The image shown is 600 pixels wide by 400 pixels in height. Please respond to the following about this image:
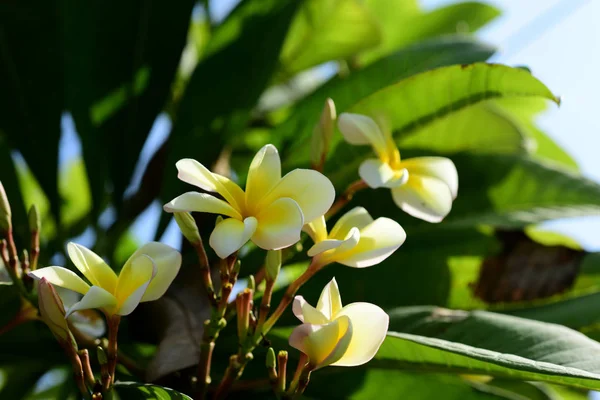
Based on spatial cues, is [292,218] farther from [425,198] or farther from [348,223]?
[425,198]

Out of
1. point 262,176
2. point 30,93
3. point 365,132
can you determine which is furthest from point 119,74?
point 262,176

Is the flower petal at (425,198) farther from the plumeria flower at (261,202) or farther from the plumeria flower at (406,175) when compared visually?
the plumeria flower at (261,202)

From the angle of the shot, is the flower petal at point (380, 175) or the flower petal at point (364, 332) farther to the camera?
the flower petal at point (380, 175)

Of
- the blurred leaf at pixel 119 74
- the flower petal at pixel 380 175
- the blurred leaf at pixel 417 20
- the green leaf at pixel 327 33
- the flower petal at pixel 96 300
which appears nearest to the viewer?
the flower petal at pixel 96 300

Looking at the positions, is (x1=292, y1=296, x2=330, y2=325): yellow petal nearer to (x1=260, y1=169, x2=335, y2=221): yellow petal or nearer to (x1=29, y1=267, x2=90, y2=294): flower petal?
(x1=260, y1=169, x2=335, y2=221): yellow petal

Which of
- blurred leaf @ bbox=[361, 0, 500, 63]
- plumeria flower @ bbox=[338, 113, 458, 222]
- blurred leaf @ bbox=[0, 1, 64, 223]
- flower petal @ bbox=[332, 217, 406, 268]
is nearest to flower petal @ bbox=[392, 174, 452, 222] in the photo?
plumeria flower @ bbox=[338, 113, 458, 222]

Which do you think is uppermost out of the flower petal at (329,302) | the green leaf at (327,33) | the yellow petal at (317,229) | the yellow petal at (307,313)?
the green leaf at (327,33)

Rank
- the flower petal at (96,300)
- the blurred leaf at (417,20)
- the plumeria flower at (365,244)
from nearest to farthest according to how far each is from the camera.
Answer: the flower petal at (96,300) < the plumeria flower at (365,244) < the blurred leaf at (417,20)

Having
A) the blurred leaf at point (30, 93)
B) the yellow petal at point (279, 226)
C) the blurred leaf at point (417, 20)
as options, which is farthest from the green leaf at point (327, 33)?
the yellow petal at point (279, 226)
